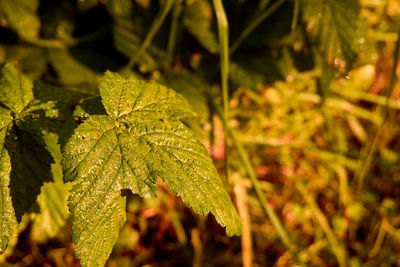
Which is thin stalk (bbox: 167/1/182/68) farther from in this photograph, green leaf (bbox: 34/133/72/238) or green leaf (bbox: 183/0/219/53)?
green leaf (bbox: 34/133/72/238)

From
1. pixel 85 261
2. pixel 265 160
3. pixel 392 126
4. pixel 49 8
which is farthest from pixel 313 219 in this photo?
pixel 49 8

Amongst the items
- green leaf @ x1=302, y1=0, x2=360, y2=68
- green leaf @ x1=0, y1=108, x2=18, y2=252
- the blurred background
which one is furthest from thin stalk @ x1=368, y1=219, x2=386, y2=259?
green leaf @ x1=0, y1=108, x2=18, y2=252

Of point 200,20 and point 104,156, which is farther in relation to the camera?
point 200,20

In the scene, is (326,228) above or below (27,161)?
below

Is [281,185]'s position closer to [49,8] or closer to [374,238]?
[374,238]

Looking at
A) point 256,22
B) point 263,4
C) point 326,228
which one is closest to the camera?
point 256,22

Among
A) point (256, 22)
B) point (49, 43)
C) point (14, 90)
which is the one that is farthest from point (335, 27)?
point (49, 43)

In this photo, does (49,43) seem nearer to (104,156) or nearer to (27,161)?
(27,161)
